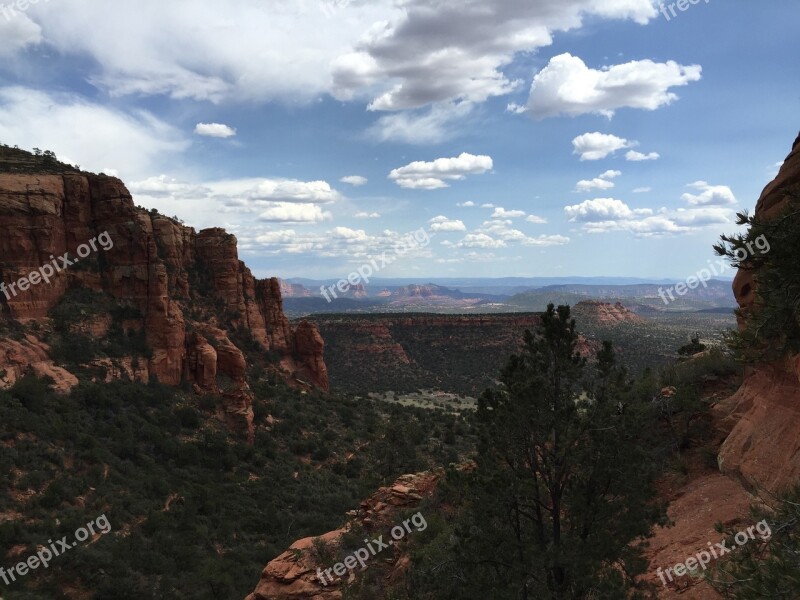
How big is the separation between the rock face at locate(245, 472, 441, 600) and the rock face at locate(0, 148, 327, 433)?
69.9ft

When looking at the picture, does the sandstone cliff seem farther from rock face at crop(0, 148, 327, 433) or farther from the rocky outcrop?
the rocky outcrop

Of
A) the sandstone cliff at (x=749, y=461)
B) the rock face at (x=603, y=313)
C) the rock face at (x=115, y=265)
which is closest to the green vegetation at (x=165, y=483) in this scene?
the rock face at (x=115, y=265)

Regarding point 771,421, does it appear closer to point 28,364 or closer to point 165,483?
point 165,483

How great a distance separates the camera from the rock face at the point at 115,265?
32.7 meters

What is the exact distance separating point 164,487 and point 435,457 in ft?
61.2

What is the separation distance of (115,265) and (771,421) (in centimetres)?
4189

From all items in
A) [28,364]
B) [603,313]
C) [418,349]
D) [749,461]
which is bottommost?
[418,349]

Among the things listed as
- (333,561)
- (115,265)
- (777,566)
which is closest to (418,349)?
(115,265)

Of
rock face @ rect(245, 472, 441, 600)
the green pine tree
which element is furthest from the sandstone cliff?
rock face @ rect(245, 472, 441, 600)

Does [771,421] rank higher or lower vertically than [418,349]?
higher

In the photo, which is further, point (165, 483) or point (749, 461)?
point (165, 483)

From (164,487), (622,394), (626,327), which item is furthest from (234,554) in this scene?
(626,327)

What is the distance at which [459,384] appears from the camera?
83812 mm

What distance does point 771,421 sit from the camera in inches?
429
